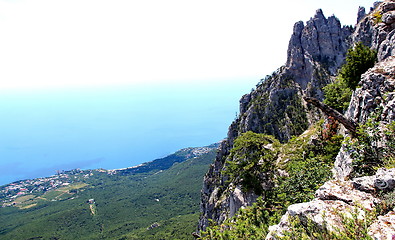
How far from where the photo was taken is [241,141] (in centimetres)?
2184

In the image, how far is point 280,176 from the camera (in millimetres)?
18188

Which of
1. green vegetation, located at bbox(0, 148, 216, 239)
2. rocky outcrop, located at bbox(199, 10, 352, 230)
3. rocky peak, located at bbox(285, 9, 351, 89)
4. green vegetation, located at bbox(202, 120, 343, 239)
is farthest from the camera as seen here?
green vegetation, located at bbox(0, 148, 216, 239)

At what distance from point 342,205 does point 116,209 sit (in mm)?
127434

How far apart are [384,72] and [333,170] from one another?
6.15 m

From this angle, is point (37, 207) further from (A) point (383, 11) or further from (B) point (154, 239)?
(A) point (383, 11)

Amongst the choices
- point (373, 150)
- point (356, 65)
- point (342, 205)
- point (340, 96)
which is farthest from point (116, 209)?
point (342, 205)

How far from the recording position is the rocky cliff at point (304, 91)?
491 inches

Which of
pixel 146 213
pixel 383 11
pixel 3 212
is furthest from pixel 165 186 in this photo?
pixel 383 11

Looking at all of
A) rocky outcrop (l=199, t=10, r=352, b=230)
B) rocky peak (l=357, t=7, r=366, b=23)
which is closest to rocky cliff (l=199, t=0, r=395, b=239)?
rocky outcrop (l=199, t=10, r=352, b=230)

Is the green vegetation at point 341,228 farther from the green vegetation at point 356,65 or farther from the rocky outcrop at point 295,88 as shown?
the rocky outcrop at point 295,88

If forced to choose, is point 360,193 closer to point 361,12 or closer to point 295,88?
point 295,88

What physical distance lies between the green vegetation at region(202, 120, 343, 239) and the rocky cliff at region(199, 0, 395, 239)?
53.1 inches

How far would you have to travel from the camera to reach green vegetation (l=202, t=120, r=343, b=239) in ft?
36.2

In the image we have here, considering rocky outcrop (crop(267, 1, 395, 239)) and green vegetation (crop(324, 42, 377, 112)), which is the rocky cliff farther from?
green vegetation (crop(324, 42, 377, 112))
